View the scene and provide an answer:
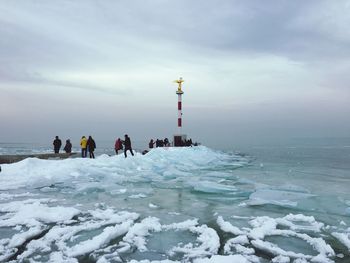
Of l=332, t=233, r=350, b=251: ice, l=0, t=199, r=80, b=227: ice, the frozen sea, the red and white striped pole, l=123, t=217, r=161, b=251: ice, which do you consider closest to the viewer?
the frozen sea

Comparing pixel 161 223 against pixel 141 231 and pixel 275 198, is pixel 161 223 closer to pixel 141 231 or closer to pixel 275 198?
pixel 141 231

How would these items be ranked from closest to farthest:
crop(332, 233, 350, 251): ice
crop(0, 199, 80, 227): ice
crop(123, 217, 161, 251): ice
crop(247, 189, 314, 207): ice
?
crop(123, 217, 161, 251): ice, crop(332, 233, 350, 251): ice, crop(0, 199, 80, 227): ice, crop(247, 189, 314, 207): ice

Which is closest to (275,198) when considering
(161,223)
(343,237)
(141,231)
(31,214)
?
(343,237)

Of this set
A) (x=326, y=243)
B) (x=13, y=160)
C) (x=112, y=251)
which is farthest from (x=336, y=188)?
(x=13, y=160)

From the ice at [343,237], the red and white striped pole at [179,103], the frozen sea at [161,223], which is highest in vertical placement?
the red and white striped pole at [179,103]

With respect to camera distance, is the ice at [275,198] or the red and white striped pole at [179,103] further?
the red and white striped pole at [179,103]

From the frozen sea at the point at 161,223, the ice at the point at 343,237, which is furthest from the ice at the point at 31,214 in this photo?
the ice at the point at 343,237

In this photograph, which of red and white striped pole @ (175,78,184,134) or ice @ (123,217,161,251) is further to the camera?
red and white striped pole @ (175,78,184,134)

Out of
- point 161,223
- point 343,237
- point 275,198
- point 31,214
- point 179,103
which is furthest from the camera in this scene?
point 179,103

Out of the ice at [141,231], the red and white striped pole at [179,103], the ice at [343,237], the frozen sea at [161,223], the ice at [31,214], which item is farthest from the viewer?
the red and white striped pole at [179,103]

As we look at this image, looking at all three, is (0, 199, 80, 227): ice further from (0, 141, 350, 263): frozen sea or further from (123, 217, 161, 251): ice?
(123, 217, 161, 251): ice

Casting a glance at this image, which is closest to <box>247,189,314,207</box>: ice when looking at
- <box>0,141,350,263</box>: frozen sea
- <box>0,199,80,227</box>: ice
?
<box>0,141,350,263</box>: frozen sea

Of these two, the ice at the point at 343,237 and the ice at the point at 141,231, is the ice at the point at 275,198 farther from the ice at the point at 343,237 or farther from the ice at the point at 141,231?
the ice at the point at 141,231

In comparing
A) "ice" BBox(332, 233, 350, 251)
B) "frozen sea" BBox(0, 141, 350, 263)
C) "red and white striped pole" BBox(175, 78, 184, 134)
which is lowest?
"ice" BBox(332, 233, 350, 251)
